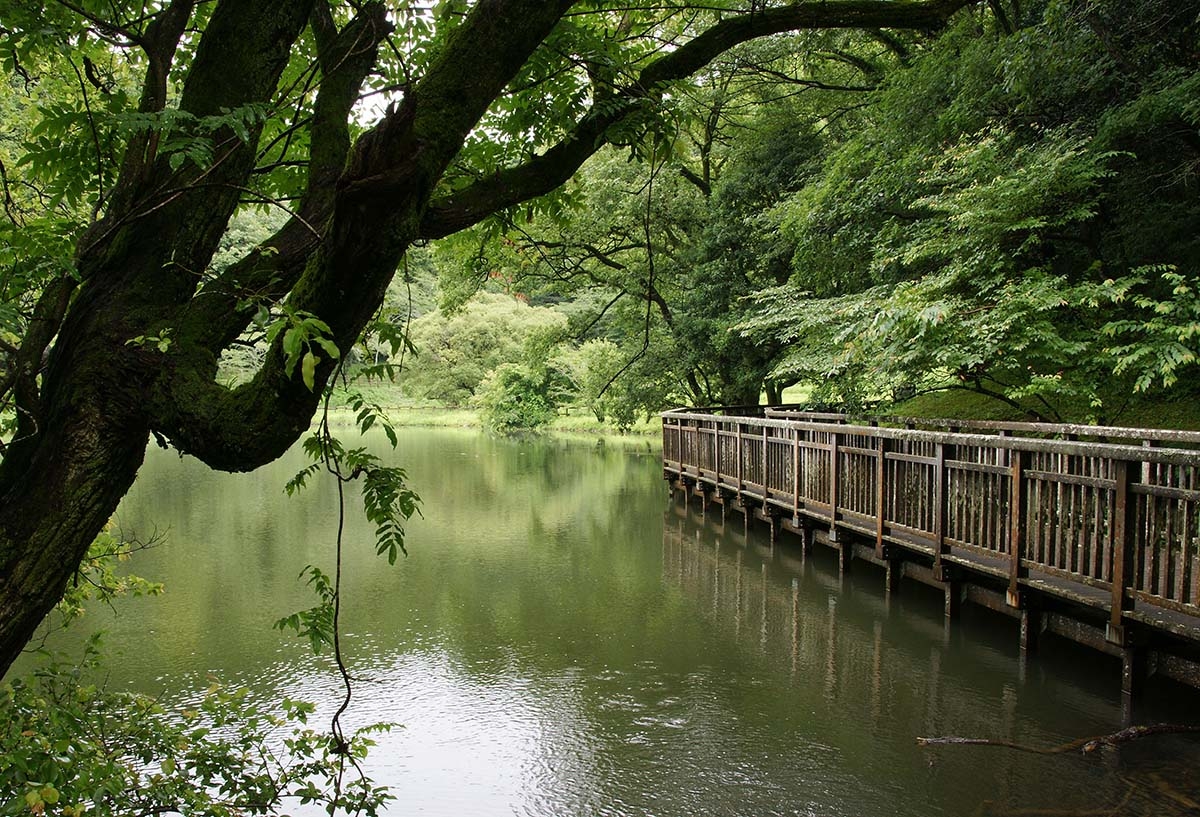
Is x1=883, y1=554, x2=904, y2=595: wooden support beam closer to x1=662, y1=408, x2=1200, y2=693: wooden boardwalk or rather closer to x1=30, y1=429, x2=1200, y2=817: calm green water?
x1=662, y1=408, x2=1200, y2=693: wooden boardwalk

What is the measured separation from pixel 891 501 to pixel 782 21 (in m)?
6.68

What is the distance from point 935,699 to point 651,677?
84.2 inches

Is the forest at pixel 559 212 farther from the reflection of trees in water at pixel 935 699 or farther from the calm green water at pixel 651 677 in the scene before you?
the reflection of trees in water at pixel 935 699

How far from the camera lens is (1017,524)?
A: 645 centimetres

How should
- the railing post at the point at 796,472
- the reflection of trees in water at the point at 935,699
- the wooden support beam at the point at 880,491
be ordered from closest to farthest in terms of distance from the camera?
the reflection of trees in water at the point at 935,699 → the wooden support beam at the point at 880,491 → the railing post at the point at 796,472

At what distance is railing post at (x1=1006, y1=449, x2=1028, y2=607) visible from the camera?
6430mm

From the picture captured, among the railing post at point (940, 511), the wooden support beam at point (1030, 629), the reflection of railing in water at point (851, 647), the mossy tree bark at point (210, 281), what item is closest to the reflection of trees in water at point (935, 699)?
the reflection of railing in water at point (851, 647)

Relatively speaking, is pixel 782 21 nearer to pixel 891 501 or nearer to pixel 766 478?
pixel 891 501

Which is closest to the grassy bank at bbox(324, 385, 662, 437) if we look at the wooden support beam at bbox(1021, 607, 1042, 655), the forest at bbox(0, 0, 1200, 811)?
the forest at bbox(0, 0, 1200, 811)

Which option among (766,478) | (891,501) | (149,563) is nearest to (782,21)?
(891,501)

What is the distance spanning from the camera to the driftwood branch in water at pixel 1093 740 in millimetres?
5012

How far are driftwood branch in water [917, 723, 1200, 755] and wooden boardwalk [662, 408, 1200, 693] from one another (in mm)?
457

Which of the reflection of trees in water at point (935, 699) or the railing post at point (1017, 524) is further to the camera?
the railing post at point (1017, 524)

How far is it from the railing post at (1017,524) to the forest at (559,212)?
140 cm
